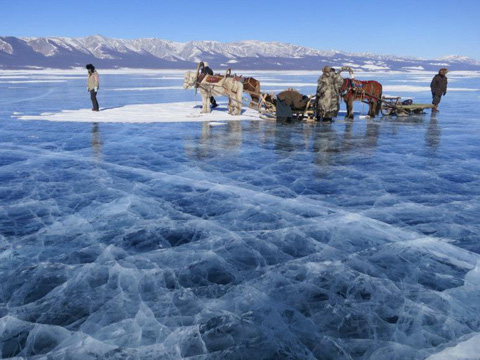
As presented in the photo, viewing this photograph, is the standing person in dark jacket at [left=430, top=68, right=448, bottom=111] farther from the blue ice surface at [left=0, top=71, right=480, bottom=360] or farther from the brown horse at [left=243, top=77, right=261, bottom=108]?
the blue ice surface at [left=0, top=71, right=480, bottom=360]

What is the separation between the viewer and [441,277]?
3678 millimetres

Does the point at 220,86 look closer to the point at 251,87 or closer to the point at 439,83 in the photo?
the point at 251,87

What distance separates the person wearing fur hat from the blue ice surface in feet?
15.9

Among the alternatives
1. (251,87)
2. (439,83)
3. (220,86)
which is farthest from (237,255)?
(439,83)

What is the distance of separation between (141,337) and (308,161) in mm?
5621

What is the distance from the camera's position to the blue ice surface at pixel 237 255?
9.37ft

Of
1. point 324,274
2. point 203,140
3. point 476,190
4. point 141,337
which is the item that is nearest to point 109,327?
point 141,337

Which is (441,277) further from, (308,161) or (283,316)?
(308,161)

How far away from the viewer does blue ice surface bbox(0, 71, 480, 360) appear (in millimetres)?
2857

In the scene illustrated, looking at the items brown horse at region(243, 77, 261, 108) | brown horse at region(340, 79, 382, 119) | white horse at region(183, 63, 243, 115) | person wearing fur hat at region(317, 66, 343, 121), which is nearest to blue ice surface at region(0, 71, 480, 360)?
person wearing fur hat at region(317, 66, 343, 121)

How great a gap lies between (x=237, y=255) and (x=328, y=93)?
9748mm

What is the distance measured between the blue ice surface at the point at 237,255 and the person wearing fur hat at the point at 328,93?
15.9 ft

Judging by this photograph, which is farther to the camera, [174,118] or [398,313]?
[174,118]

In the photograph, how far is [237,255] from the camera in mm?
4074
